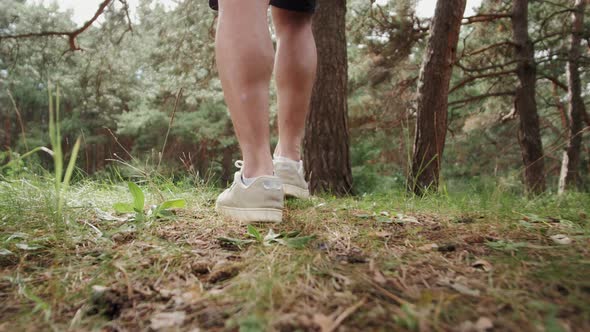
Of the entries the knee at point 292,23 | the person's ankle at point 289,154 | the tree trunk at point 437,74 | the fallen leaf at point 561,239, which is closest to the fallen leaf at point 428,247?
the fallen leaf at point 561,239

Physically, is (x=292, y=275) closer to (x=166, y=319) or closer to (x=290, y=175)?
(x=166, y=319)

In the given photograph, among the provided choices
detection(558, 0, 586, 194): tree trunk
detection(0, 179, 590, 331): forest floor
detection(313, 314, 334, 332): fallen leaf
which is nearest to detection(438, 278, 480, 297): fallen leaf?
detection(0, 179, 590, 331): forest floor

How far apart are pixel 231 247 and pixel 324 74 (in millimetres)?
2306

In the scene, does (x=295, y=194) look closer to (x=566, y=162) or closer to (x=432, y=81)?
(x=432, y=81)

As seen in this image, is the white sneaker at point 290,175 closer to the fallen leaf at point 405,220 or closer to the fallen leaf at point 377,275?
the fallen leaf at point 405,220

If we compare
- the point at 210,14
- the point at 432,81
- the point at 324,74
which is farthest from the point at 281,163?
the point at 210,14

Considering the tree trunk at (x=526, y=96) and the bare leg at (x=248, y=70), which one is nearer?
the bare leg at (x=248, y=70)

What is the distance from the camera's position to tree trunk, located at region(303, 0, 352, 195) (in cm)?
291

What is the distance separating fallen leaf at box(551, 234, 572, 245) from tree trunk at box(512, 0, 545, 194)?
5424mm

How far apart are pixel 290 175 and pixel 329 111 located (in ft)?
4.82

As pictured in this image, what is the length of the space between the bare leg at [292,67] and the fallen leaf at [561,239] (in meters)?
1.04

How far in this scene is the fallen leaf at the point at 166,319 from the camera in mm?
526

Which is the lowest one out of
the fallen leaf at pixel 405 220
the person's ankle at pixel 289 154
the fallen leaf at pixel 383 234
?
the fallen leaf at pixel 405 220

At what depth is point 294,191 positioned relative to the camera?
1634mm
